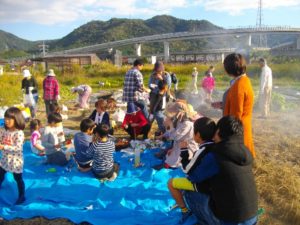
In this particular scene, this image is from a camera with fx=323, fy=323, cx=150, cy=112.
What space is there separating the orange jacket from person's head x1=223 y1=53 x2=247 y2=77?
0.27 ft

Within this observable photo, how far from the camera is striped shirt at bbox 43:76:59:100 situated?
8.56 m

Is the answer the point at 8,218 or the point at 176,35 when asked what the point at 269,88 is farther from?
the point at 176,35

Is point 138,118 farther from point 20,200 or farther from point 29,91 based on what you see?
point 29,91

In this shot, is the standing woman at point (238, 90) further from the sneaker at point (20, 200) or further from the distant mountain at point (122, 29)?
the distant mountain at point (122, 29)

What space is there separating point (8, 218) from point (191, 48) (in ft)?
329

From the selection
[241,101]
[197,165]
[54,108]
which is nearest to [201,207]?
[197,165]

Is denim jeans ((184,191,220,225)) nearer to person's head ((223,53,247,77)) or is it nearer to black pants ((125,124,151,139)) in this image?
person's head ((223,53,247,77))

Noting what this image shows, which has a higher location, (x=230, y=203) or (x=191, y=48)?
(x=191, y=48)

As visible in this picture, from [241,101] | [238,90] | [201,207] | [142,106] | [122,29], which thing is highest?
[122,29]

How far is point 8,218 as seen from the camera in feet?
12.6

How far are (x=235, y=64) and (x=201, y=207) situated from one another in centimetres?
160

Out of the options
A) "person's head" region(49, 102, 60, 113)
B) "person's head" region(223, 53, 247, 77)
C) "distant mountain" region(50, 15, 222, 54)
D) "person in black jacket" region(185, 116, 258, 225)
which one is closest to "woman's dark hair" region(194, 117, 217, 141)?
"person in black jacket" region(185, 116, 258, 225)

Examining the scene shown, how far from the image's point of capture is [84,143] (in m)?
4.95

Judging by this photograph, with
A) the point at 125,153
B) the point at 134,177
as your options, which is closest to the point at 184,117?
the point at 134,177
